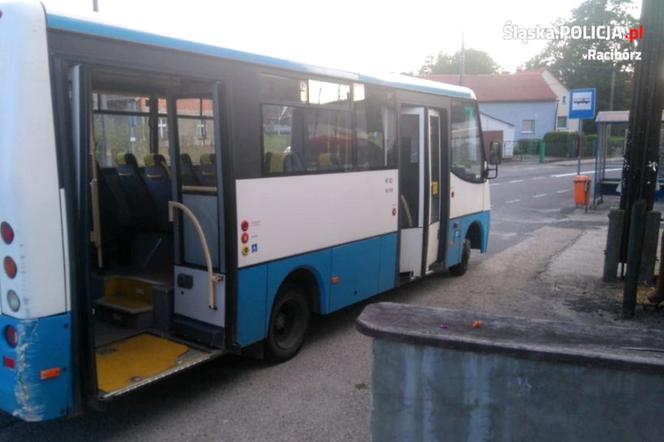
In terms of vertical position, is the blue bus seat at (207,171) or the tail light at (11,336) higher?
the blue bus seat at (207,171)

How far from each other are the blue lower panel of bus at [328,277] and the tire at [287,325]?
7.4 inches

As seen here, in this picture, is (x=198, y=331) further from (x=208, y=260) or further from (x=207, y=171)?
(x=207, y=171)

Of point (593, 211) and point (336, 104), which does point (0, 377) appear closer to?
point (336, 104)

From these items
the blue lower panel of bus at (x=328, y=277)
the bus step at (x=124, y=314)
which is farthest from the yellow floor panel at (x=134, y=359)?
the blue lower panel of bus at (x=328, y=277)

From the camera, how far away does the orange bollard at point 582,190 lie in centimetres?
1822

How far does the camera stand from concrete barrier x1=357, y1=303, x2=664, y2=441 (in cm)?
300

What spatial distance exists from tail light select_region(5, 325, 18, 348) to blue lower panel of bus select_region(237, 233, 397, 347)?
5.61 ft

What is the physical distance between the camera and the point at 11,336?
12.0 feet

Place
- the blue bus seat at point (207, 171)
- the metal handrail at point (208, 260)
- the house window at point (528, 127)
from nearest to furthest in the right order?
1. the metal handrail at point (208, 260)
2. the blue bus seat at point (207, 171)
3. the house window at point (528, 127)

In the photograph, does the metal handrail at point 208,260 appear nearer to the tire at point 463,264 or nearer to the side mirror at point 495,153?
the tire at point 463,264

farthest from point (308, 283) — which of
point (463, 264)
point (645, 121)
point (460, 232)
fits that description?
point (645, 121)

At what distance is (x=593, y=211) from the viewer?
18000mm

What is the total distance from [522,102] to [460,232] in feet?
179

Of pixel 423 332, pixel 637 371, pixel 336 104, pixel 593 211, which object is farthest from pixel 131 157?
pixel 593 211
